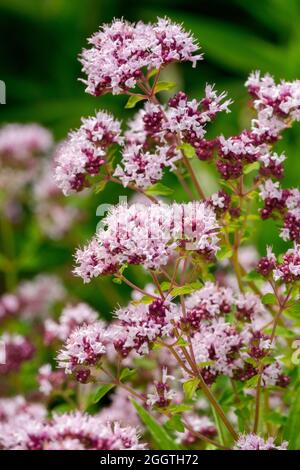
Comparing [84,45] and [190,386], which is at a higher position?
[84,45]

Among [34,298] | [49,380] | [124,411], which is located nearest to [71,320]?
[49,380]

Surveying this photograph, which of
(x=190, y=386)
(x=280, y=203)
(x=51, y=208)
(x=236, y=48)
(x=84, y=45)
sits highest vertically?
(x=84, y=45)

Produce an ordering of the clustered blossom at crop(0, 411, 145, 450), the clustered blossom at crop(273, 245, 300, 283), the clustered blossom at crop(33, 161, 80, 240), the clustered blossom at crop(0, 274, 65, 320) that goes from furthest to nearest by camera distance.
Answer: the clustered blossom at crop(33, 161, 80, 240) < the clustered blossom at crop(0, 274, 65, 320) < the clustered blossom at crop(273, 245, 300, 283) < the clustered blossom at crop(0, 411, 145, 450)

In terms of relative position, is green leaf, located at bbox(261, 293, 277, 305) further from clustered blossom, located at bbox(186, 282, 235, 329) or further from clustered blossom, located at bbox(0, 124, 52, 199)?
clustered blossom, located at bbox(0, 124, 52, 199)

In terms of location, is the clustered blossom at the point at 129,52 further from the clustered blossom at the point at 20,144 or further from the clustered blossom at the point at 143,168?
the clustered blossom at the point at 20,144

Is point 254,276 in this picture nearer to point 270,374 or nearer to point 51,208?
point 270,374

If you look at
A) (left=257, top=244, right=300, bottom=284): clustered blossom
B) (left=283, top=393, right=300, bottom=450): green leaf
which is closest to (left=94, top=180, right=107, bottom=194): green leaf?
(left=257, top=244, right=300, bottom=284): clustered blossom
